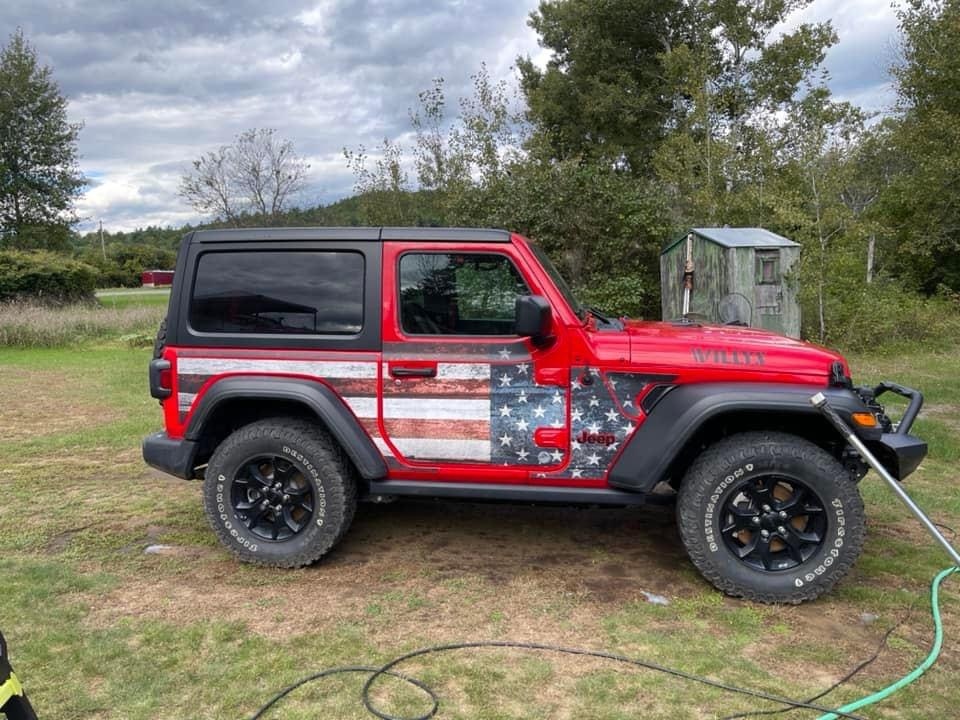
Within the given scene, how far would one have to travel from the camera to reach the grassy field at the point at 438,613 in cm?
266

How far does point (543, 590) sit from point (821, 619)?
4.23ft

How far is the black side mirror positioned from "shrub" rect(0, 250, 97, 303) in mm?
19277

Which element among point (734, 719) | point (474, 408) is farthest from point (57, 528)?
point (734, 719)

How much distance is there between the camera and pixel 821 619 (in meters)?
3.25

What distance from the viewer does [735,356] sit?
340 centimetres

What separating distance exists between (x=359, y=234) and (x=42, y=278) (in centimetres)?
1887

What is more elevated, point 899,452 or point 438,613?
point 899,452

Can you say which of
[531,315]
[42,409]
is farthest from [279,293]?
[42,409]

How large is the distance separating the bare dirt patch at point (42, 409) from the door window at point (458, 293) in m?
5.22

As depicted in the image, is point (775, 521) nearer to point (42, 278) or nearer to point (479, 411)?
point (479, 411)

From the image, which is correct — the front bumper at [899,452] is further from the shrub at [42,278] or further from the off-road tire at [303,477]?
the shrub at [42,278]

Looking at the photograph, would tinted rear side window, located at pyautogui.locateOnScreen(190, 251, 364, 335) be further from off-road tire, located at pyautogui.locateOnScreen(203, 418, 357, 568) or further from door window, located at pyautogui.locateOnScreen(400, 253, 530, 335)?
off-road tire, located at pyautogui.locateOnScreen(203, 418, 357, 568)

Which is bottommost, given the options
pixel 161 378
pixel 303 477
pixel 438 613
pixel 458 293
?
pixel 438 613

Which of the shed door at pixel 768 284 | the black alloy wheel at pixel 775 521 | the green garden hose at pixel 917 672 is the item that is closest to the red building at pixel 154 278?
the shed door at pixel 768 284
